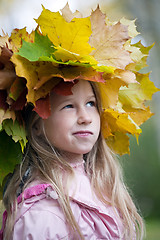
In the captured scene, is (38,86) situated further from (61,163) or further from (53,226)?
(53,226)

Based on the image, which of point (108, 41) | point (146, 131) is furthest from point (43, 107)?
point (146, 131)

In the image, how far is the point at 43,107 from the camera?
129cm

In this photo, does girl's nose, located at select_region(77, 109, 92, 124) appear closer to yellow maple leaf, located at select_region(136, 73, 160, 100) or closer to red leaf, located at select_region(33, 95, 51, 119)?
red leaf, located at select_region(33, 95, 51, 119)

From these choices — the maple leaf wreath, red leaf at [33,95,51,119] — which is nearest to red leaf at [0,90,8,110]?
the maple leaf wreath

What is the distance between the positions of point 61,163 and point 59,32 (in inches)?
20.3

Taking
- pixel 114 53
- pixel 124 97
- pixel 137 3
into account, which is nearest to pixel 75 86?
pixel 114 53

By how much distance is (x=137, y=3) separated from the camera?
16.2 ft

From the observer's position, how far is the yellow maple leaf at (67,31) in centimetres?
126

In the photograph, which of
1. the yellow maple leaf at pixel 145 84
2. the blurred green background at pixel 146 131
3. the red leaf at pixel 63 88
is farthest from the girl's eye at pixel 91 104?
the blurred green background at pixel 146 131

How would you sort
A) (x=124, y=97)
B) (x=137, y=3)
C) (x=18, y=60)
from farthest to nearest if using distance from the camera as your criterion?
(x=137, y=3) < (x=124, y=97) < (x=18, y=60)

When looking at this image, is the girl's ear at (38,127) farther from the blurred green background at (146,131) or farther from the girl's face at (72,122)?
the blurred green background at (146,131)

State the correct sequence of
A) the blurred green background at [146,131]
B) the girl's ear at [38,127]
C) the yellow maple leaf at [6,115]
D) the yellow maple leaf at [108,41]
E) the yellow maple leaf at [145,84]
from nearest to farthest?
the yellow maple leaf at [6,115] → the yellow maple leaf at [108,41] → the girl's ear at [38,127] → the yellow maple leaf at [145,84] → the blurred green background at [146,131]

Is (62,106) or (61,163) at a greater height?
(62,106)

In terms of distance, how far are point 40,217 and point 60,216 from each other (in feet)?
0.25
